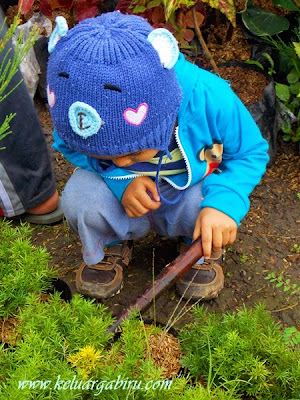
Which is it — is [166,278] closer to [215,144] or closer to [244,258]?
[215,144]

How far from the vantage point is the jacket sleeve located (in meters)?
2.03

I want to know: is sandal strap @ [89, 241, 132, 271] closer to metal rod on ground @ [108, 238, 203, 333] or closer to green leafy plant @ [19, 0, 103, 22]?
metal rod on ground @ [108, 238, 203, 333]

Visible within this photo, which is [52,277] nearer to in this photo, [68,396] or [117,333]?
[117,333]

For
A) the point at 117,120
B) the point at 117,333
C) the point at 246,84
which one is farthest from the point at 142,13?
the point at 117,333

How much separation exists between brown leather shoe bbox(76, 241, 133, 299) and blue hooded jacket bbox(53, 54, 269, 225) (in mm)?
363

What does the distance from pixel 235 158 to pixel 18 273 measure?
3.01 ft

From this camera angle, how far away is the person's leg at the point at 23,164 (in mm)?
2551

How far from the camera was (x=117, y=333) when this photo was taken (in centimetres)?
168

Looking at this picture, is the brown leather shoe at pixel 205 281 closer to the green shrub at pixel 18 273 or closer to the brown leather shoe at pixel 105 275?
the brown leather shoe at pixel 105 275

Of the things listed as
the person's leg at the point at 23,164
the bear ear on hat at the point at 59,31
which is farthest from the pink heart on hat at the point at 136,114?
the person's leg at the point at 23,164

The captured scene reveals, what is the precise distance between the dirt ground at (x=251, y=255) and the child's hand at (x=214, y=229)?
1.31ft

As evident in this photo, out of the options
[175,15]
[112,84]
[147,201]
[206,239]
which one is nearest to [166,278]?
[206,239]

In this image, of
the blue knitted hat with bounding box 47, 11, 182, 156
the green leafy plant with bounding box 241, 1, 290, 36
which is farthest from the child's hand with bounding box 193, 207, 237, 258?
the green leafy plant with bounding box 241, 1, 290, 36

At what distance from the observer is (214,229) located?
1.99 m
